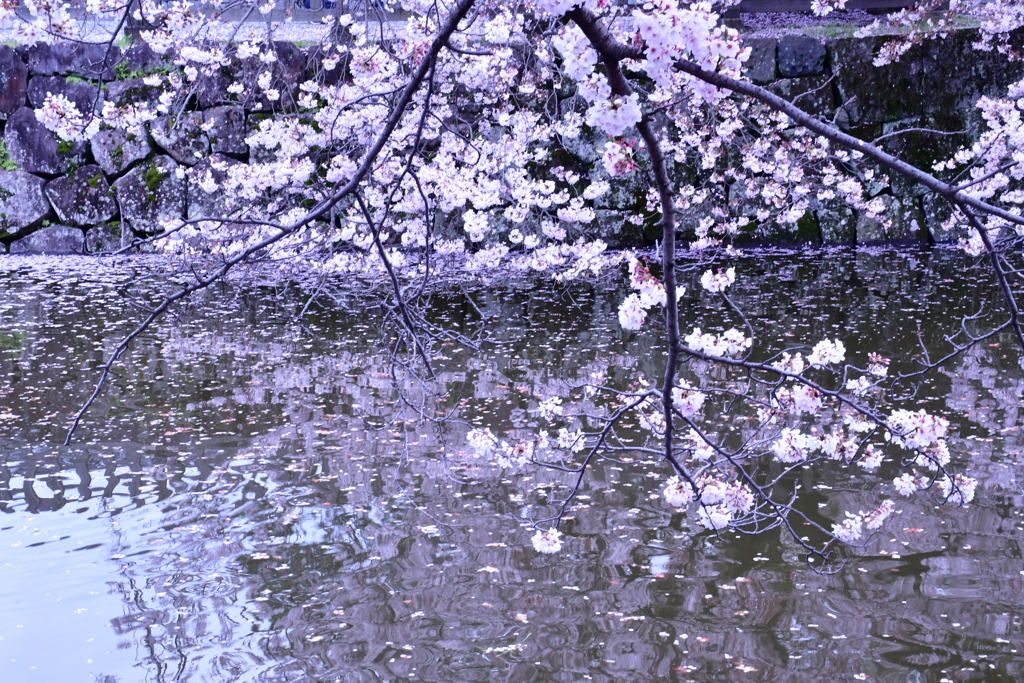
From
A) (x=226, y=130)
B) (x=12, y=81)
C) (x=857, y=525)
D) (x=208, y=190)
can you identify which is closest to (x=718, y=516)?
(x=857, y=525)

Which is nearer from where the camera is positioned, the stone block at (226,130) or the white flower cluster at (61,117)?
the white flower cluster at (61,117)

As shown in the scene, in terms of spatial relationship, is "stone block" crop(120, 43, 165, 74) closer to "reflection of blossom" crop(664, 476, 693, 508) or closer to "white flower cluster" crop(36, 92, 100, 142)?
"white flower cluster" crop(36, 92, 100, 142)

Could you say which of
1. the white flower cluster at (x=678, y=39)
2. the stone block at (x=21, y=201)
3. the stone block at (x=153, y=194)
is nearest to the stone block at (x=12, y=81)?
the stone block at (x=21, y=201)

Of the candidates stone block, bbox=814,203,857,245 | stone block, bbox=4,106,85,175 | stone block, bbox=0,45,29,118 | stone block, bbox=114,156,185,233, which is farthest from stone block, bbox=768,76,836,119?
stone block, bbox=0,45,29,118

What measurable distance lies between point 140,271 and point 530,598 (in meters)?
9.05

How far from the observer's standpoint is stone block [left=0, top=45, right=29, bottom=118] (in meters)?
12.6

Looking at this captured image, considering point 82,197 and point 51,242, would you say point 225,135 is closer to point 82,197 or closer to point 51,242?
point 82,197

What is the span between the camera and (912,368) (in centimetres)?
531

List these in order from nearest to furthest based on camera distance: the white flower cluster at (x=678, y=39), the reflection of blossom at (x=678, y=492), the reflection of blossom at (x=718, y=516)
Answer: the white flower cluster at (x=678, y=39) < the reflection of blossom at (x=718, y=516) < the reflection of blossom at (x=678, y=492)

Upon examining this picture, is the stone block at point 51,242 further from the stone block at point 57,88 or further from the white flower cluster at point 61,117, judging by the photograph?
the white flower cluster at point 61,117

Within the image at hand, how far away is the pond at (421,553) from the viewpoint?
2.53 metres

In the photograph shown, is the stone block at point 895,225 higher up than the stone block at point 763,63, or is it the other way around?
the stone block at point 763,63

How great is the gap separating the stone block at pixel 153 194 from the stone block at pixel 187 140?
17 centimetres

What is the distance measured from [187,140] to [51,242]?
2.48 metres
